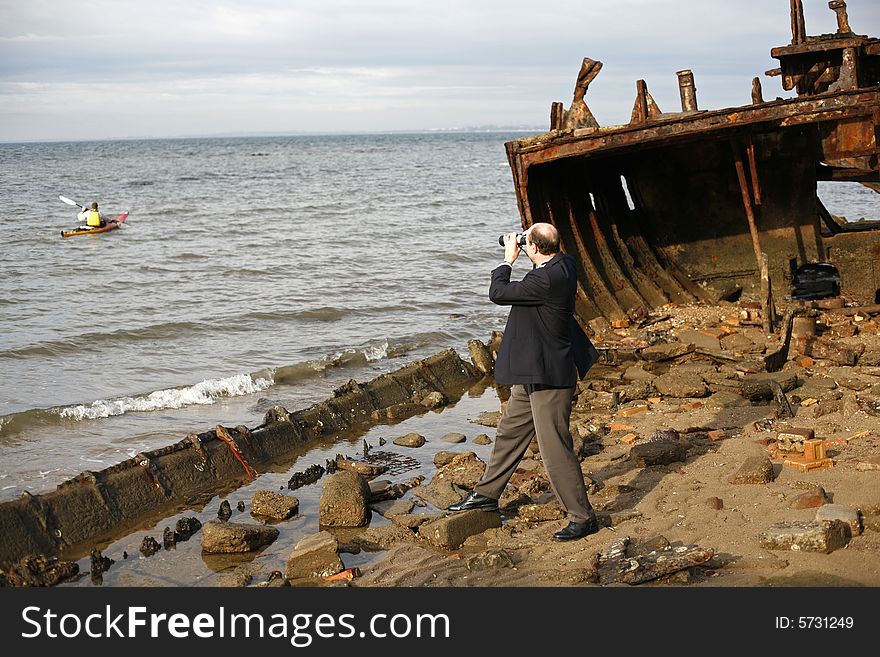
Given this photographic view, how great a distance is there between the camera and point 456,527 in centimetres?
594

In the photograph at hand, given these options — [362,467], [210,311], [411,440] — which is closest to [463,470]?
[362,467]

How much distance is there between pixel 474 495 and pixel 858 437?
2971 mm

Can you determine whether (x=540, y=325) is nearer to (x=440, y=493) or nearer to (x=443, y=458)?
(x=440, y=493)

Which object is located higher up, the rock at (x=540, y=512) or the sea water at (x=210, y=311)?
the sea water at (x=210, y=311)

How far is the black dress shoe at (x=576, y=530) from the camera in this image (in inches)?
223

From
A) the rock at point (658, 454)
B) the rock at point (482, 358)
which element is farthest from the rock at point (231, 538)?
the rock at point (482, 358)

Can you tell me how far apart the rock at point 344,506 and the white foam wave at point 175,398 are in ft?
14.5

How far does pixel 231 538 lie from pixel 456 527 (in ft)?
4.91

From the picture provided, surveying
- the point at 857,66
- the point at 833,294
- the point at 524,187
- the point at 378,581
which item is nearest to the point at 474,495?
the point at 378,581

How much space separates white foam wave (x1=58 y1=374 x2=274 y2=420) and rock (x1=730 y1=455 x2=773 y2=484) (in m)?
6.41

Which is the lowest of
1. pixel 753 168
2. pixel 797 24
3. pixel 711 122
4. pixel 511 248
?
pixel 511 248

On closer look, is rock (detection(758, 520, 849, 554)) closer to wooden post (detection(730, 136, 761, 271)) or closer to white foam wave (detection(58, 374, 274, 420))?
wooden post (detection(730, 136, 761, 271))

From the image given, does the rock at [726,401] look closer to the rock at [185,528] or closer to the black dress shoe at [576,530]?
the black dress shoe at [576,530]
